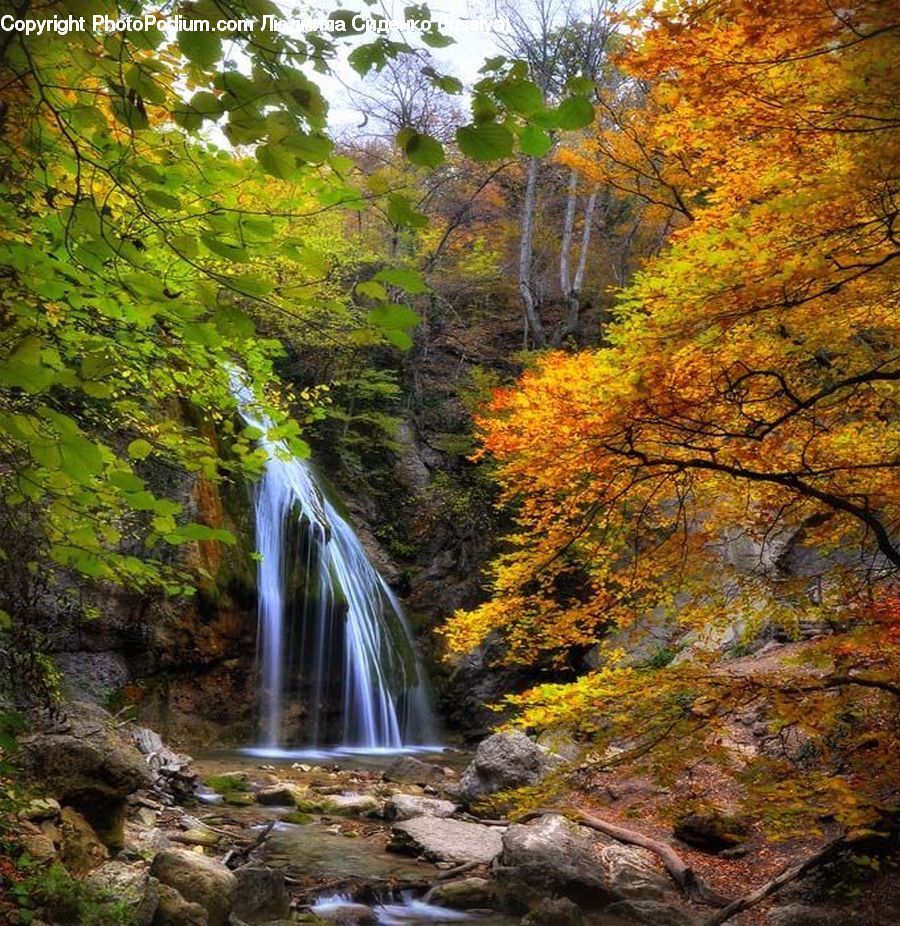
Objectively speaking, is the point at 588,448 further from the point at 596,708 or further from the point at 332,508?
the point at 332,508

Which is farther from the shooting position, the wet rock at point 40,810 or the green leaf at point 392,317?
the wet rock at point 40,810

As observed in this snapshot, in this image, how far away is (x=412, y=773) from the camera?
36.1ft

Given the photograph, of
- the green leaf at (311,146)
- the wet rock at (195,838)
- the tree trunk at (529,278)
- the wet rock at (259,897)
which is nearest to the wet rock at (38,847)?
the wet rock at (259,897)

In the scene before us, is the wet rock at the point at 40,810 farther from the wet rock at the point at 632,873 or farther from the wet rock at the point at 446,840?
the wet rock at the point at 632,873

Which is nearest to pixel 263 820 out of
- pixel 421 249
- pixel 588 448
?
pixel 588 448

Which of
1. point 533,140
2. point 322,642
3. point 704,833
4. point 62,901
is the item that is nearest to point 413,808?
point 704,833

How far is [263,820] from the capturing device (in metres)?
8.20

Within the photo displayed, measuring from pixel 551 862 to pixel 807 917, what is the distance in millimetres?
2123

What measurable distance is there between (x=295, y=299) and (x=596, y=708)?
10.9 feet

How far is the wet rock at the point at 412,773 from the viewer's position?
1083cm

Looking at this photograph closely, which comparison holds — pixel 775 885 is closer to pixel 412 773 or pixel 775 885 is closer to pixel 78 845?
pixel 78 845

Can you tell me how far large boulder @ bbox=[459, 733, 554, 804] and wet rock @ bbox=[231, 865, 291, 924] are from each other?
3691 mm

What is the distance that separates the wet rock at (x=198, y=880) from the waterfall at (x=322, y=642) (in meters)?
7.85

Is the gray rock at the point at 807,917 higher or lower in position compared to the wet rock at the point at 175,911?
lower
